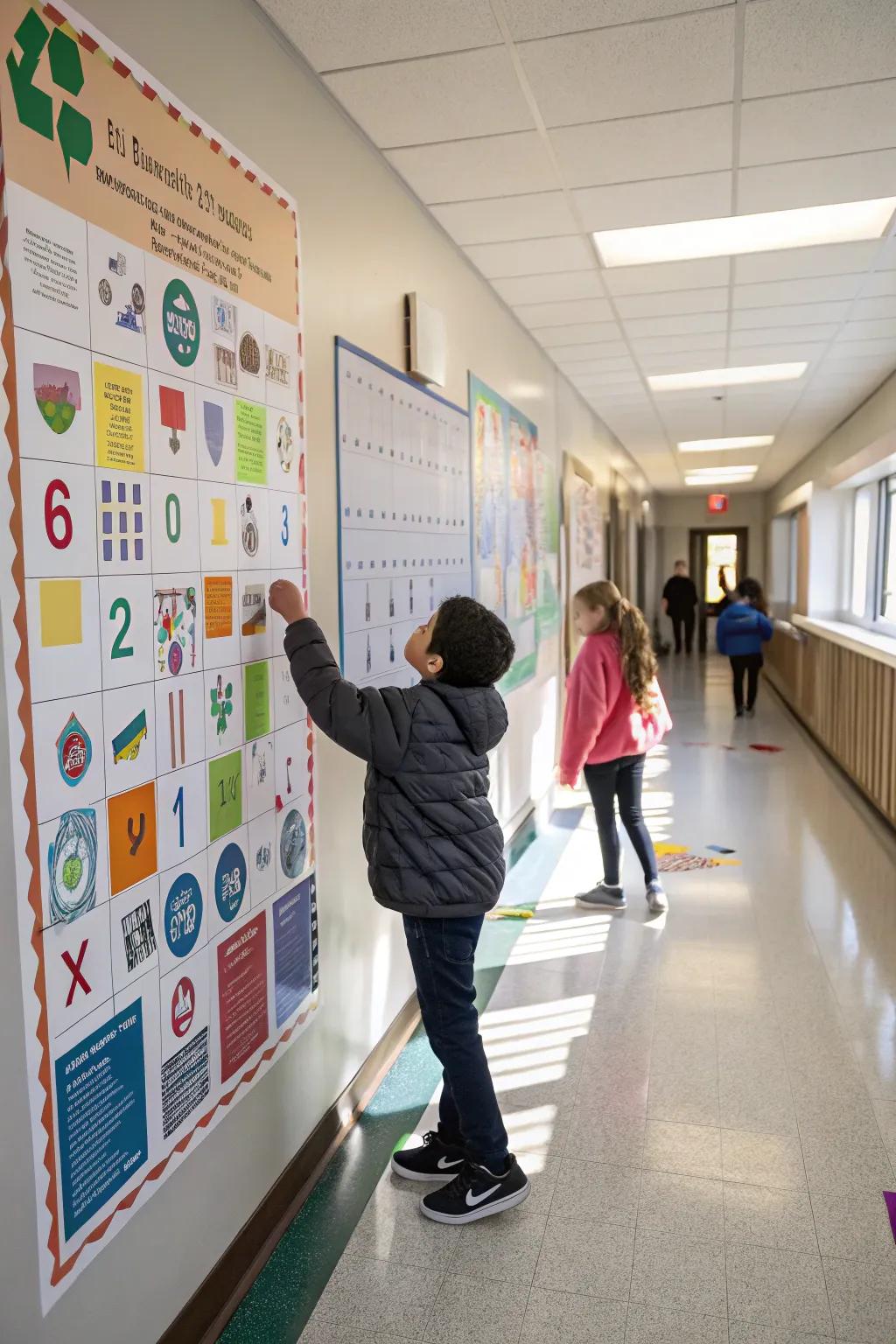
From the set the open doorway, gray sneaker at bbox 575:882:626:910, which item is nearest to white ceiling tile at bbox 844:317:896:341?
gray sneaker at bbox 575:882:626:910

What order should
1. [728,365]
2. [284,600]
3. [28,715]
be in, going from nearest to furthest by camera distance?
[28,715]
[284,600]
[728,365]

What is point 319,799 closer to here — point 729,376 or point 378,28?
point 378,28

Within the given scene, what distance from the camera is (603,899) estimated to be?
4387mm

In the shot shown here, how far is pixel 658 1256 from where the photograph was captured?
218 centimetres

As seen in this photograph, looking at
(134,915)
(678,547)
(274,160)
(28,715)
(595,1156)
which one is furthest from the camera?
(678,547)

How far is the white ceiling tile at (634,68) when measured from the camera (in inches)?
90.7

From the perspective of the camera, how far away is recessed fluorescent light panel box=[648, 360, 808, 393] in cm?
618

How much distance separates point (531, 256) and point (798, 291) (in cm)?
136

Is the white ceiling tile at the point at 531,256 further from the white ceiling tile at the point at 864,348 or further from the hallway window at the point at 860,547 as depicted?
the hallway window at the point at 860,547

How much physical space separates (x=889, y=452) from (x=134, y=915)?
230 inches

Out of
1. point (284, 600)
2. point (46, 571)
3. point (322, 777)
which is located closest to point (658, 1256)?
point (322, 777)

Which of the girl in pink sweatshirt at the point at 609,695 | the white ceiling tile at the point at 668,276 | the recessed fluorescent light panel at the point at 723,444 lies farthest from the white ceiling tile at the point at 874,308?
the recessed fluorescent light panel at the point at 723,444

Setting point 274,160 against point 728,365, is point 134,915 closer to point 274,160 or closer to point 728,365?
point 274,160

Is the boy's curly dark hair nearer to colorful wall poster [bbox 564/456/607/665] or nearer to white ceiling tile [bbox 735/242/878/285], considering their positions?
white ceiling tile [bbox 735/242/878/285]
